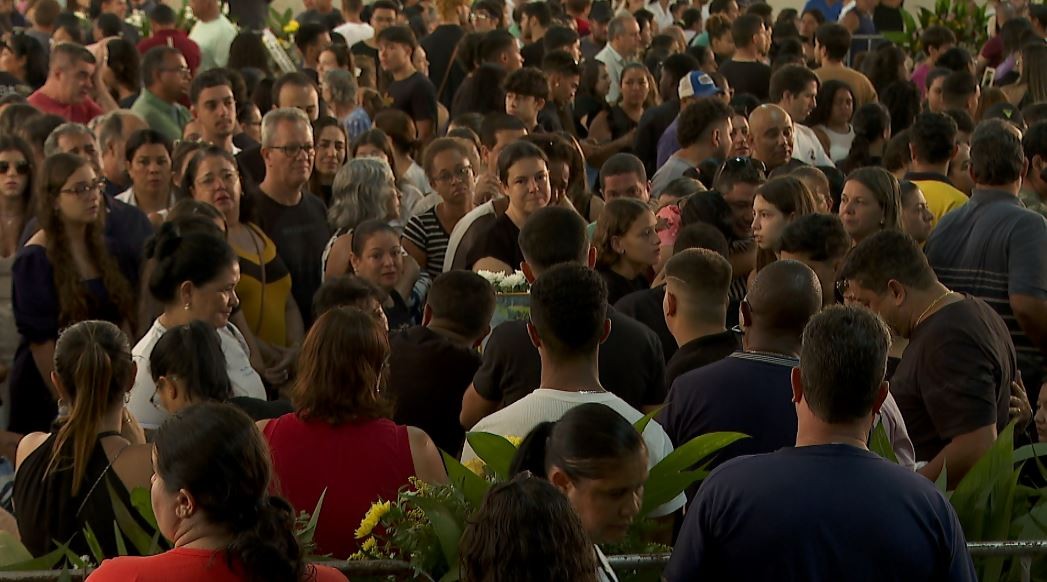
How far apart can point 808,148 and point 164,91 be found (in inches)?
143

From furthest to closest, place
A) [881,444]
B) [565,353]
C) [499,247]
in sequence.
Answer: [499,247] → [565,353] → [881,444]

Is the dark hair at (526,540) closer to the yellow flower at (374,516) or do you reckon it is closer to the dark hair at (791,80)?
the yellow flower at (374,516)

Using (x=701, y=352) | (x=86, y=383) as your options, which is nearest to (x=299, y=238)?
(x=701, y=352)

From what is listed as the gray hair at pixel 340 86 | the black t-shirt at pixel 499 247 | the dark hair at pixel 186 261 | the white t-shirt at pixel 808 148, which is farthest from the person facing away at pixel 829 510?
the gray hair at pixel 340 86

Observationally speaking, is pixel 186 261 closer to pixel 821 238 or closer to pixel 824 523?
pixel 821 238

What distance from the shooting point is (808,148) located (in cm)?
842

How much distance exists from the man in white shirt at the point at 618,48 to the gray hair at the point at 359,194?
496cm

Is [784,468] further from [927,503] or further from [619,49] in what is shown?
[619,49]

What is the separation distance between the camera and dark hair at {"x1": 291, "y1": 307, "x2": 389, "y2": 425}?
3.76m

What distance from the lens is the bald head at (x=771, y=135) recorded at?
25.1 ft

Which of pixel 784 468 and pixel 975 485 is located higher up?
pixel 784 468

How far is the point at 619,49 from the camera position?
1168cm

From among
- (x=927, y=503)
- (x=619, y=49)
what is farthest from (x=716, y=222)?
(x=619, y=49)

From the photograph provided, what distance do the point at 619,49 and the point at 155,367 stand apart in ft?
25.6
